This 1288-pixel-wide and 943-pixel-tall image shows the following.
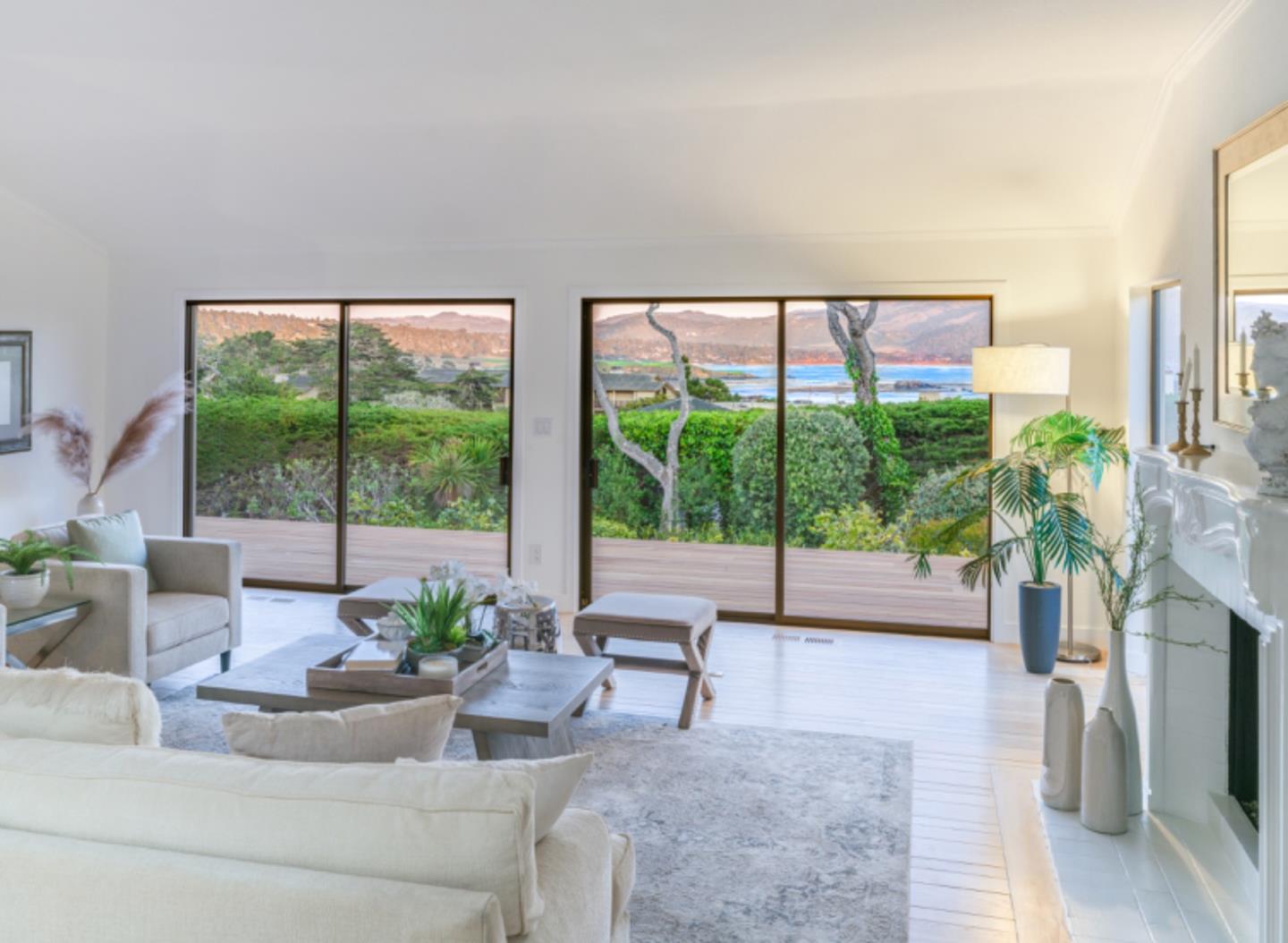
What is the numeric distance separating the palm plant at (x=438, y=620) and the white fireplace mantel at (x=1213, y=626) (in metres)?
2.39

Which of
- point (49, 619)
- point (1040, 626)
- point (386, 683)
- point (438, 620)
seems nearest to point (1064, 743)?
point (1040, 626)

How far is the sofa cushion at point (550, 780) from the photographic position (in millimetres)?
1800

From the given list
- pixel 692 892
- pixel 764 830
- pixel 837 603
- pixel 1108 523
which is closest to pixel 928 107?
pixel 1108 523

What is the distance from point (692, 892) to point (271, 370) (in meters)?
5.40

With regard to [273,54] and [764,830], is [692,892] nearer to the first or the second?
[764,830]

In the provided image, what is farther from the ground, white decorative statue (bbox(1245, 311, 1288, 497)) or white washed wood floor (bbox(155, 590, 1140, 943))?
white decorative statue (bbox(1245, 311, 1288, 497))

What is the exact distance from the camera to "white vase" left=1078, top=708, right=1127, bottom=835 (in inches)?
133

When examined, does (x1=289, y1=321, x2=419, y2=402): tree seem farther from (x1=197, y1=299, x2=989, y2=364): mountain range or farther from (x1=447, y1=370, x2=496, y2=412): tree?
(x1=447, y1=370, x2=496, y2=412): tree

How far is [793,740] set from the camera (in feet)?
14.2

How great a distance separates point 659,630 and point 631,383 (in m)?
2.45

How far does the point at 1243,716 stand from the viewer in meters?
3.33

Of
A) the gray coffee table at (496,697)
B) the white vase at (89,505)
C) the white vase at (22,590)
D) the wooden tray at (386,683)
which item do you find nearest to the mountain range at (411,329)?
the white vase at (89,505)

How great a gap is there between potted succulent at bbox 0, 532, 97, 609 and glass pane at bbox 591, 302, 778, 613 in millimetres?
3223

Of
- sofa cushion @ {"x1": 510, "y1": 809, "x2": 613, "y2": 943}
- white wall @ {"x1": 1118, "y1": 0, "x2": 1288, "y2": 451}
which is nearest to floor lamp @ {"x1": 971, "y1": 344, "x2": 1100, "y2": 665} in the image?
white wall @ {"x1": 1118, "y1": 0, "x2": 1288, "y2": 451}
